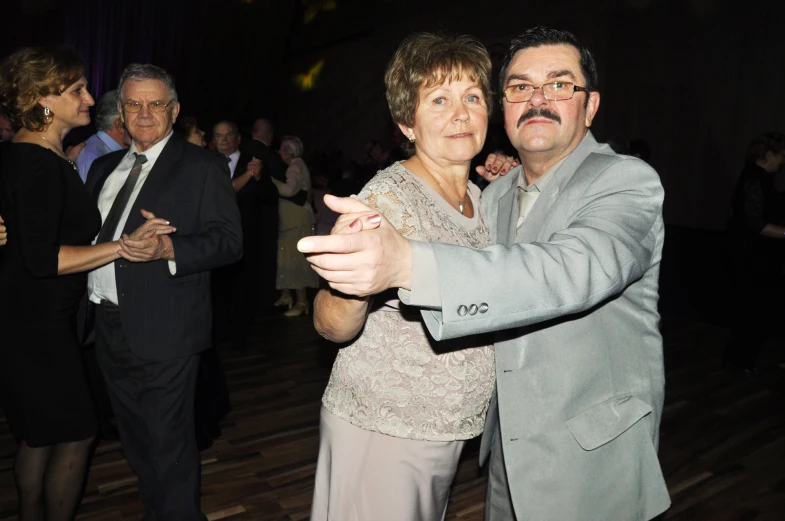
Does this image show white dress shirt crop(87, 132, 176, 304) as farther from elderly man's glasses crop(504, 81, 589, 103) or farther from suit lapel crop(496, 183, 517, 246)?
elderly man's glasses crop(504, 81, 589, 103)

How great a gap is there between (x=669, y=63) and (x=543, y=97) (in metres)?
6.98

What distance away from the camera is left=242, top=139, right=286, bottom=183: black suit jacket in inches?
204

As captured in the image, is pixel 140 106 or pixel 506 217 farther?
pixel 140 106

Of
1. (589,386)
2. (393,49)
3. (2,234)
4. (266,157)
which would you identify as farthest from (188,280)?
(393,49)

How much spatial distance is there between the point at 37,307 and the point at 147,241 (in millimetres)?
421

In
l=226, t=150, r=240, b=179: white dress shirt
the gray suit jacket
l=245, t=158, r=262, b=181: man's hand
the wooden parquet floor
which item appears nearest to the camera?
the gray suit jacket

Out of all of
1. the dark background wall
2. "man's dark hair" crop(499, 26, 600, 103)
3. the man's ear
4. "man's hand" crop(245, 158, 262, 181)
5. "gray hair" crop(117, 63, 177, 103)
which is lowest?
"man's hand" crop(245, 158, 262, 181)

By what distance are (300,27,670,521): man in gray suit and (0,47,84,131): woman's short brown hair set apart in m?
1.56

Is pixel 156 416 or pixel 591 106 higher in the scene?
pixel 591 106

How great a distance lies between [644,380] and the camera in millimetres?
1472

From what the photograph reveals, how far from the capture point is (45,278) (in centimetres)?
205

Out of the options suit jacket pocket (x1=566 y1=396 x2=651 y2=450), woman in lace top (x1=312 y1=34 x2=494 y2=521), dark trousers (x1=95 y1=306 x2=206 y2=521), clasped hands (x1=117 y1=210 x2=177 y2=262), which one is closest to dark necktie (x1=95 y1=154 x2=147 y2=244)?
clasped hands (x1=117 y1=210 x2=177 y2=262)

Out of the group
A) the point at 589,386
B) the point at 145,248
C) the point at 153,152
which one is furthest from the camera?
the point at 153,152

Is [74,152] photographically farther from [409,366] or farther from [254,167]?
[409,366]
